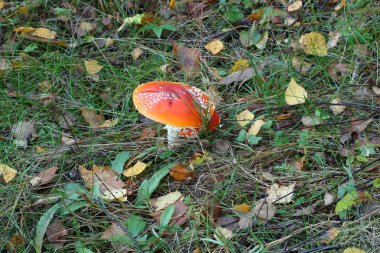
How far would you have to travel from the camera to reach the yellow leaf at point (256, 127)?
256 cm

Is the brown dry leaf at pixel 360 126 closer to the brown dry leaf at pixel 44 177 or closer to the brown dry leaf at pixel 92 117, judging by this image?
the brown dry leaf at pixel 92 117

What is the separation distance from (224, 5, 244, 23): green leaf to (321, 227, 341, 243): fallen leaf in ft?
6.17

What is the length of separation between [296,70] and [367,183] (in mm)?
1012

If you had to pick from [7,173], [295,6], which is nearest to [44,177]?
[7,173]

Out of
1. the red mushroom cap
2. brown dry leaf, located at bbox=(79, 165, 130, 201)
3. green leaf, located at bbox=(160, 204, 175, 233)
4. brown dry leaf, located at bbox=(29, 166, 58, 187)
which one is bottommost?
brown dry leaf, located at bbox=(29, 166, 58, 187)

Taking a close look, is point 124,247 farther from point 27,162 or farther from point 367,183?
point 367,183

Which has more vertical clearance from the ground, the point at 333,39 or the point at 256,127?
the point at 333,39

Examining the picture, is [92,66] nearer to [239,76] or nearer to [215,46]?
[215,46]

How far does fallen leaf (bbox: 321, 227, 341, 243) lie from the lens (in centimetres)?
194

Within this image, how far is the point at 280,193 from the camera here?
2.20 meters

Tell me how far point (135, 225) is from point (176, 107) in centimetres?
57

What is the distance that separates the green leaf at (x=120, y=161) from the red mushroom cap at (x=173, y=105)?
0.26m

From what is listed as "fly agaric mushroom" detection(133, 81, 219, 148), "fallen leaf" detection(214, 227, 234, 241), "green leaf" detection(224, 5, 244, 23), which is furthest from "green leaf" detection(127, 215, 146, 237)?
"green leaf" detection(224, 5, 244, 23)

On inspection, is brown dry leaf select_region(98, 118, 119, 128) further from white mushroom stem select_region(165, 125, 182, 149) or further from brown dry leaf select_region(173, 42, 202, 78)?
brown dry leaf select_region(173, 42, 202, 78)
